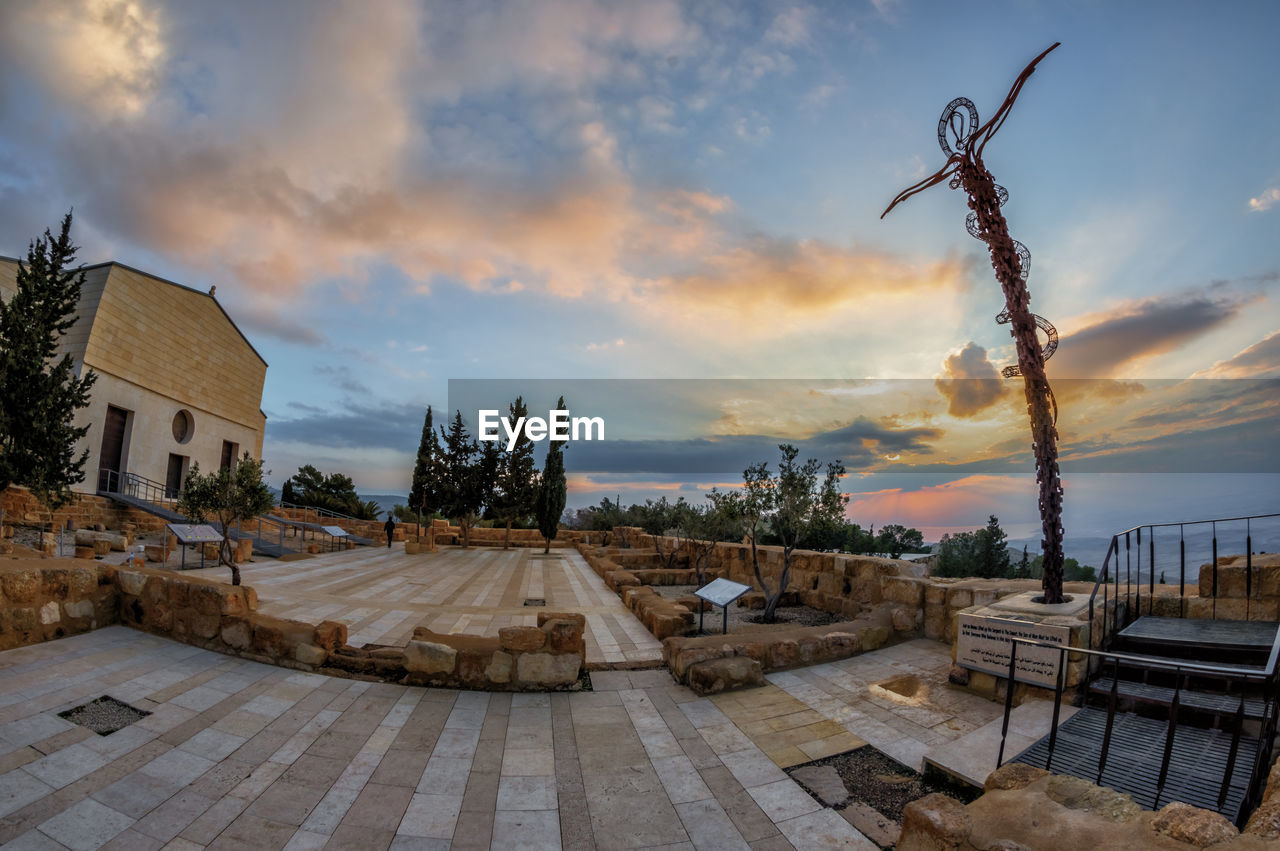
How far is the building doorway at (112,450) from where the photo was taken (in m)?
24.8

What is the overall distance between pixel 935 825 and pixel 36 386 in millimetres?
26612

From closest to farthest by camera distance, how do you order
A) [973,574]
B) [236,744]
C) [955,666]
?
[236,744]
[955,666]
[973,574]

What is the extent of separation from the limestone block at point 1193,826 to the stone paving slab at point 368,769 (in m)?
1.79

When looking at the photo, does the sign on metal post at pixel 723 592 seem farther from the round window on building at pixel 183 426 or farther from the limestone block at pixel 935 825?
the round window on building at pixel 183 426

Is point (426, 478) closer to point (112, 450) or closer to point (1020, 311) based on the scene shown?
point (112, 450)

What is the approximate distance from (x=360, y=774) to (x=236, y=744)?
51.5 inches

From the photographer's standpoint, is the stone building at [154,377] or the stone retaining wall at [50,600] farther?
the stone building at [154,377]

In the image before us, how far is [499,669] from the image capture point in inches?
246

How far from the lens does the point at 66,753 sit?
13.7 feet

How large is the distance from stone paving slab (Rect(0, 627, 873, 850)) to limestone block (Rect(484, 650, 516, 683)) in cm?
25

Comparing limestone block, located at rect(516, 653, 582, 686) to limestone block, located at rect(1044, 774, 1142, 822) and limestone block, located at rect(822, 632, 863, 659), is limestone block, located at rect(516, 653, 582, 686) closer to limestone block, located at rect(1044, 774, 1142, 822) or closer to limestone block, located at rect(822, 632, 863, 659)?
limestone block, located at rect(822, 632, 863, 659)

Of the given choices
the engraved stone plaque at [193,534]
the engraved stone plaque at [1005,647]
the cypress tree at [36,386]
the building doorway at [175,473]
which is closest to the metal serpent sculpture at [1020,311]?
the engraved stone plaque at [1005,647]

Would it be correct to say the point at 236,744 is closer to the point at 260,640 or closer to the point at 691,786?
the point at 260,640

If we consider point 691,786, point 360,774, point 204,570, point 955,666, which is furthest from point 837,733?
point 204,570
